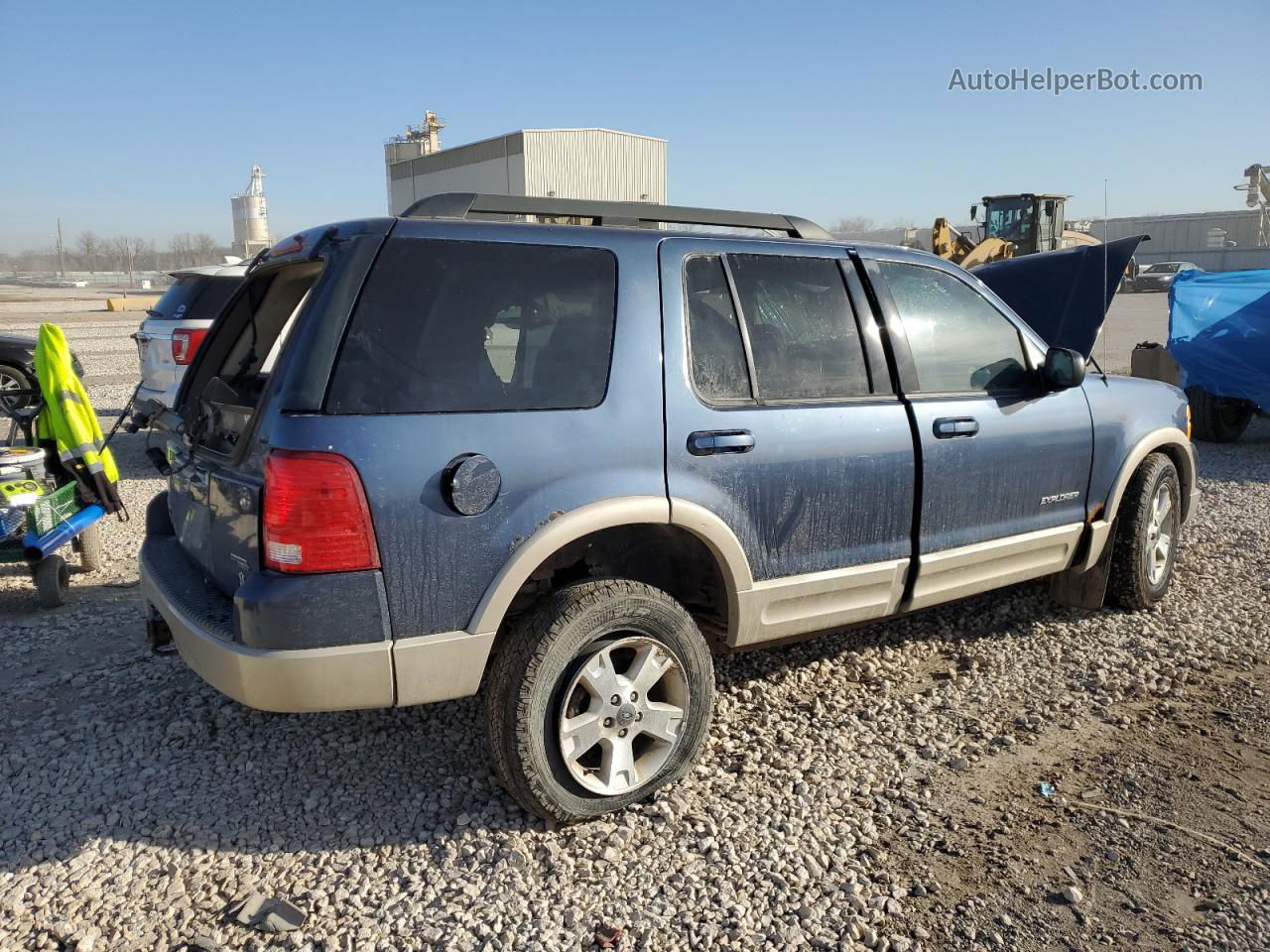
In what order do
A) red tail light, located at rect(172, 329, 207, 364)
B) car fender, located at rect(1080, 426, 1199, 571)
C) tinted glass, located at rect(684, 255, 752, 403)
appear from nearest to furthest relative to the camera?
tinted glass, located at rect(684, 255, 752, 403) → car fender, located at rect(1080, 426, 1199, 571) → red tail light, located at rect(172, 329, 207, 364)

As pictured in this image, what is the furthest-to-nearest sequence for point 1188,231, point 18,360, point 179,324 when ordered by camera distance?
point 1188,231 → point 18,360 → point 179,324

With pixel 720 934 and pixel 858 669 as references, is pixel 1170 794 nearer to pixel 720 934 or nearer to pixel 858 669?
pixel 858 669

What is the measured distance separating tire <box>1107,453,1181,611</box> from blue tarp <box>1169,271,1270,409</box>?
5429mm

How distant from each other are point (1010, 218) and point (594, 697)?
1253 inches

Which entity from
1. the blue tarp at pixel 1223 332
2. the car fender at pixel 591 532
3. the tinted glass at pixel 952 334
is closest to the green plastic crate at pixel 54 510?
the car fender at pixel 591 532

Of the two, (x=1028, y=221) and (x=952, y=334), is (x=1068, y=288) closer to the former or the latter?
(x=952, y=334)

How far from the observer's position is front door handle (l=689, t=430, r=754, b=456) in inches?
129

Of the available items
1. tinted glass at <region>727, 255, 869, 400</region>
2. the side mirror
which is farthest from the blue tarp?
tinted glass at <region>727, 255, 869, 400</region>

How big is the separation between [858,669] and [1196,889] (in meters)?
1.74

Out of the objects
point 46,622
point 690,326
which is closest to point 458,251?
point 690,326

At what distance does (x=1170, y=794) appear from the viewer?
134 inches

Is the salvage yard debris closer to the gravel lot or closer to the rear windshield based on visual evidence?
the gravel lot

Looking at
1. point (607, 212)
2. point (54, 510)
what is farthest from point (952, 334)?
point (54, 510)

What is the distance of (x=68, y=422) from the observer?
5617 mm
